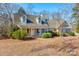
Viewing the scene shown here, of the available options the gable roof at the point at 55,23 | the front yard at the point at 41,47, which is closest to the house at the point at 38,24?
the gable roof at the point at 55,23

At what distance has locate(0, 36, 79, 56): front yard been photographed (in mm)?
1994

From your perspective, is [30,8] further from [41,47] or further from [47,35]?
[41,47]

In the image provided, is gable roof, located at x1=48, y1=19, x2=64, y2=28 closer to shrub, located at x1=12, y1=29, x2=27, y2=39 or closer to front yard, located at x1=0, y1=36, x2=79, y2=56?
front yard, located at x1=0, y1=36, x2=79, y2=56

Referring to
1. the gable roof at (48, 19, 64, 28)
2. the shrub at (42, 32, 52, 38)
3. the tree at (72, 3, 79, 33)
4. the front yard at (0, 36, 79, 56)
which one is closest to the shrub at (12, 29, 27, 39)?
the front yard at (0, 36, 79, 56)

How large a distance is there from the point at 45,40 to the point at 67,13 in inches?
17.4

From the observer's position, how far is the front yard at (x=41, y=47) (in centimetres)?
199

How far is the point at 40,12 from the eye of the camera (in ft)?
6.62

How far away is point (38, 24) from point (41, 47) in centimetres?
29

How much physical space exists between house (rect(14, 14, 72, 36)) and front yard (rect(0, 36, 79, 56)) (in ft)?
0.37

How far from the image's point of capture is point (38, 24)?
1998 mm

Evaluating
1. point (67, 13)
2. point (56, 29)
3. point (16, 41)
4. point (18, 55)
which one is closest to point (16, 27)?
point (16, 41)

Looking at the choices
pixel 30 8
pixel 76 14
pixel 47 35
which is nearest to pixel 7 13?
pixel 30 8

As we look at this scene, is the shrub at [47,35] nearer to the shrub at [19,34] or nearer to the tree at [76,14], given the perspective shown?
the shrub at [19,34]

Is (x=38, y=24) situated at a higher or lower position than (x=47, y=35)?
higher
